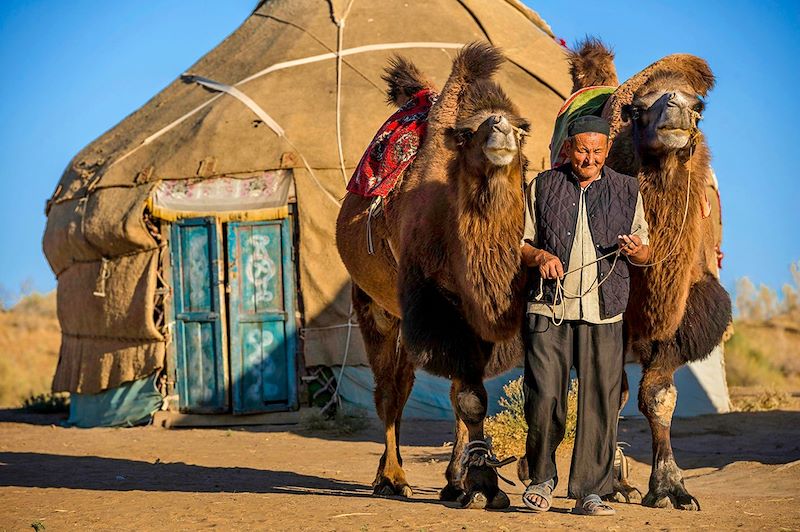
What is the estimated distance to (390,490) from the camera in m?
6.23

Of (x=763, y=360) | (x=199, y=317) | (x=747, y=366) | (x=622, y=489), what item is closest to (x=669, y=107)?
(x=622, y=489)

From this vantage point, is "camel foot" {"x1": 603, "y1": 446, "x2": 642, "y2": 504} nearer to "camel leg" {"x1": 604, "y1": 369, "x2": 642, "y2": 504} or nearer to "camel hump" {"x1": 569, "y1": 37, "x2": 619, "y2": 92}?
"camel leg" {"x1": 604, "y1": 369, "x2": 642, "y2": 504}

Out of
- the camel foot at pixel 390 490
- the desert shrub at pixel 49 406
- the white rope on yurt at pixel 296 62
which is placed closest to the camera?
the camel foot at pixel 390 490

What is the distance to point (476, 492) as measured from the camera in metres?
5.02

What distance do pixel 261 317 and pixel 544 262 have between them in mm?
6928

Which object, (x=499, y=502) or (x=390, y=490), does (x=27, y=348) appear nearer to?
(x=390, y=490)

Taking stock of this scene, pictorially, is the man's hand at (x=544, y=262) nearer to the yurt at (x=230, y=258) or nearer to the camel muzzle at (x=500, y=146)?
the camel muzzle at (x=500, y=146)

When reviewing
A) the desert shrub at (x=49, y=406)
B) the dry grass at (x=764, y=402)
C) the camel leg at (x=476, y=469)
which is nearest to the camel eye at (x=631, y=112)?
the camel leg at (x=476, y=469)

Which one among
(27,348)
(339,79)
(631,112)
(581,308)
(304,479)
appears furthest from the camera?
(27,348)

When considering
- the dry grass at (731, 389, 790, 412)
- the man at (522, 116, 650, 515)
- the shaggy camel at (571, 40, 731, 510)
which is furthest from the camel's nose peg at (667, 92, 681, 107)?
the dry grass at (731, 389, 790, 412)

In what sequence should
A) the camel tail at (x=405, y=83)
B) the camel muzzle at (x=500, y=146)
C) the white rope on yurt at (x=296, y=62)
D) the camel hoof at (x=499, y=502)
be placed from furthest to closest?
1. the white rope on yurt at (x=296, y=62)
2. the camel tail at (x=405, y=83)
3. the camel hoof at (x=499, y=502)
4. the camel muzzle at (x=500, y=146)

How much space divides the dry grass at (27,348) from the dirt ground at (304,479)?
631 cm

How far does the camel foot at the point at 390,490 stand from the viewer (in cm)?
620

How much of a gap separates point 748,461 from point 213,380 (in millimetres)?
5372
